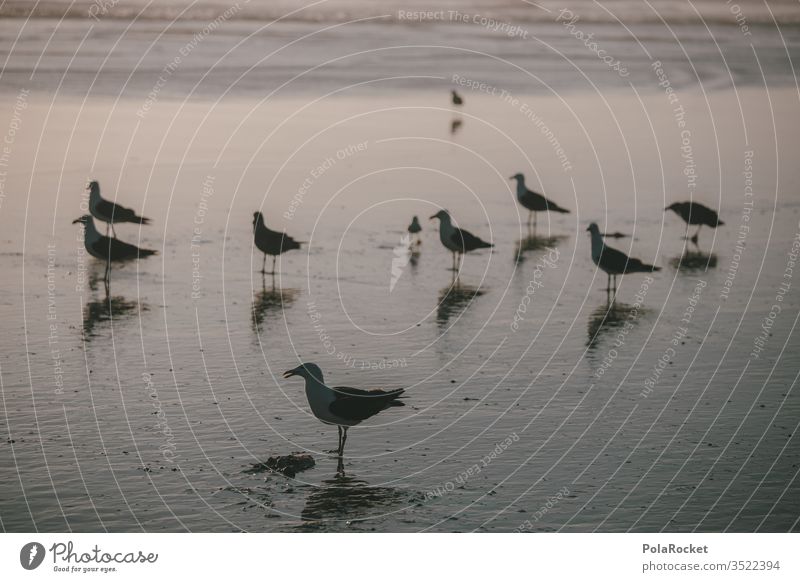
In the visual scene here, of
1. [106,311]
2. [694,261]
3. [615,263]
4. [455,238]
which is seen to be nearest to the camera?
[106,311]

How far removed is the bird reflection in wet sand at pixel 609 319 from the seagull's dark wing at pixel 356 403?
5.11m

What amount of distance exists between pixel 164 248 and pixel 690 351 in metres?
10.6

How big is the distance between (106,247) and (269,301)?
11.4 ft

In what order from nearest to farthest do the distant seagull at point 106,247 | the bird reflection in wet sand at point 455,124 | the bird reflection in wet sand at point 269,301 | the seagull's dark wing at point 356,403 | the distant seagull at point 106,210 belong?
the seagull's dark wing at point 356,403, the bird reflection in wet sand at point 269,301, the distant seagull at point 106,247, the distant seagull at point 106,210, the bird reflection in wet sand at point 455,124

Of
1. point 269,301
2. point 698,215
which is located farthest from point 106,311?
point 698,215

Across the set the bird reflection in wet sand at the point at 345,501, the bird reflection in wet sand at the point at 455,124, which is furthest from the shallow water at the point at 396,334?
the bird reflection in wet sand at the point at 455,124

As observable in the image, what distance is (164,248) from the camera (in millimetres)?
23031

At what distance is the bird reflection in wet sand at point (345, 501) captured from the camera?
12.2 metres

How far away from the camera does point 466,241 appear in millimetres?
22594

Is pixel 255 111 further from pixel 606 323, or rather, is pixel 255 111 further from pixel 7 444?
pixel 7 444

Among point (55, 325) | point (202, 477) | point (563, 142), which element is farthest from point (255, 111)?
point (202, 477)

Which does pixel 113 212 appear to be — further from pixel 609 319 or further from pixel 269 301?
pixel 609 319

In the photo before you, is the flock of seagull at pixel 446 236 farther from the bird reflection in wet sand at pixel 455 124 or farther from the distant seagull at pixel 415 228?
the bird reflection in wet sand at pixel 455 124
